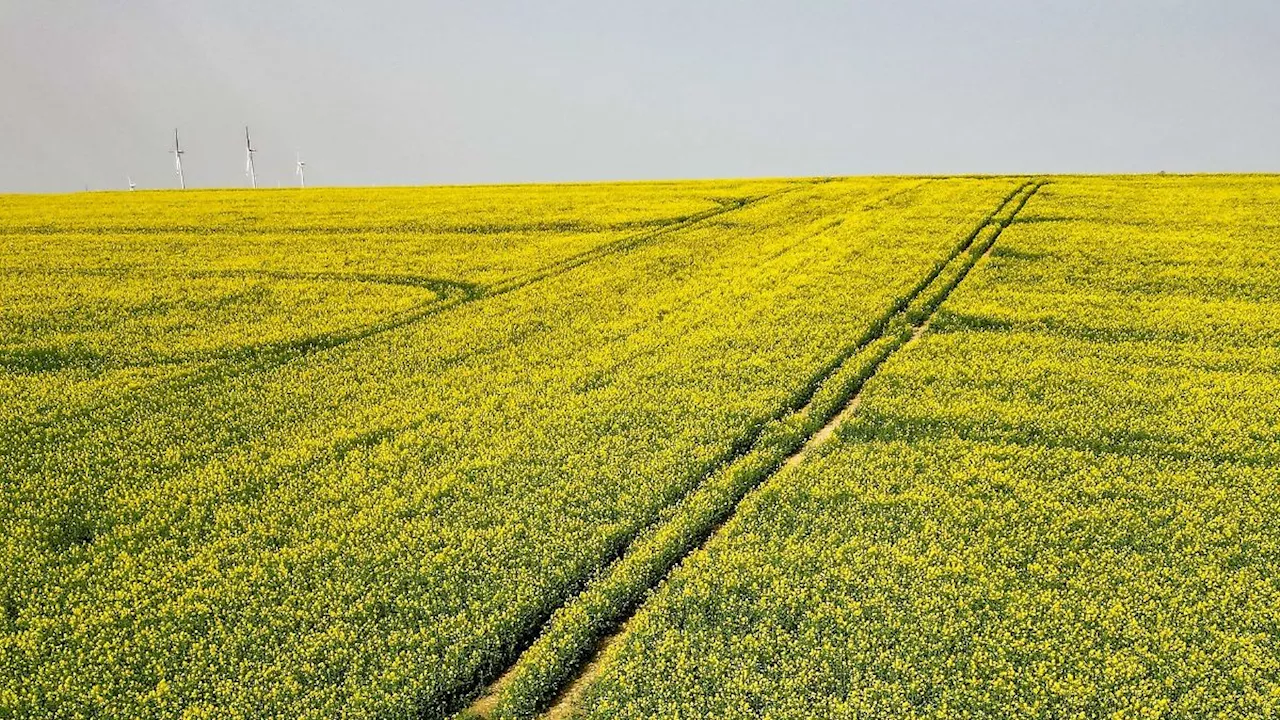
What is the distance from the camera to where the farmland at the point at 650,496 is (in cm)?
916

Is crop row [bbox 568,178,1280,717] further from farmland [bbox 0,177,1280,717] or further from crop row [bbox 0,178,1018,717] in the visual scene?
crop row [bbox 0,178,1018,717]

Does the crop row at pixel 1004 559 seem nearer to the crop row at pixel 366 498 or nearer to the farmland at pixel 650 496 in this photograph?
the farmland at pixel 650 496

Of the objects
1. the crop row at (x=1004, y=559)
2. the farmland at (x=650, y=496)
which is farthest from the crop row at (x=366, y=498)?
the crop row at (x=1004, y=559)

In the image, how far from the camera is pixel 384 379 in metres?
18.6

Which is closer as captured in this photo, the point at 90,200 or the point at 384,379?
the point at 384,379

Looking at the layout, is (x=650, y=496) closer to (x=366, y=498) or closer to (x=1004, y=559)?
(x=366, y=498)

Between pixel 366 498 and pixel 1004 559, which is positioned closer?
pixel 1004 559

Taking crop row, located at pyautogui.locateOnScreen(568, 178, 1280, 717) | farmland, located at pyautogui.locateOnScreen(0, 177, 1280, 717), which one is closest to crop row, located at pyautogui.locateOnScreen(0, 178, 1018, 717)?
farmland, located at pyautogui.locateOnScreen(0, 177, 1280, 717)

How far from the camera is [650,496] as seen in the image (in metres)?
12.8

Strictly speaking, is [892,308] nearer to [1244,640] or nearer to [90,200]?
[1244,640]

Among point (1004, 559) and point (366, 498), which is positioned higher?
point (366, 498)

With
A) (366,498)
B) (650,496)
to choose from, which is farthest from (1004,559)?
(366,498)

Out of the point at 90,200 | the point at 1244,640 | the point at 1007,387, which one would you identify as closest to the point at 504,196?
the point at 90,200

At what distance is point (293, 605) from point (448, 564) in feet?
6.77
